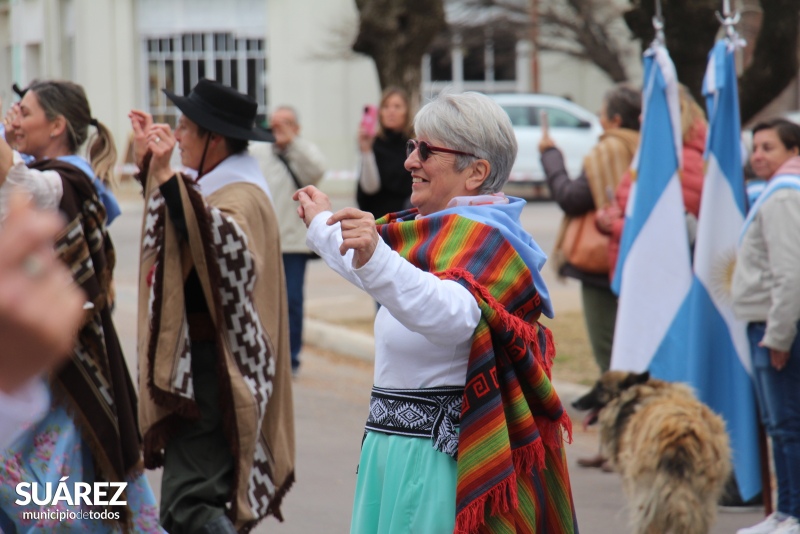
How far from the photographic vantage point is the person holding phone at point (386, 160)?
860 cm

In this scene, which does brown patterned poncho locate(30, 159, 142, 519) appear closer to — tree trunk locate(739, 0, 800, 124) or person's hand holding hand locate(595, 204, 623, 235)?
person's hand holding hand locate(595, 204, 623, 235)

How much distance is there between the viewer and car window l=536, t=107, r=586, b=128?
23.9m

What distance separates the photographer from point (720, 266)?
603 cm

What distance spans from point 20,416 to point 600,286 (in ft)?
18.3

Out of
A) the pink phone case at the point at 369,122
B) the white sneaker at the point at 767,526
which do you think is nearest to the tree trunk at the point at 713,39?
the pink phone case at the point at 369,122

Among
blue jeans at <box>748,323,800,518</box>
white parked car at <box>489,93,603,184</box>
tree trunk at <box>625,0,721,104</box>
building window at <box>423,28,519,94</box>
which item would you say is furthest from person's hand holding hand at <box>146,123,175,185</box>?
building window at <box>423,28,519,94</box>

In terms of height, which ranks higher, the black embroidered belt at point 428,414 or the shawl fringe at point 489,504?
the black embroidered belt at point 428,414

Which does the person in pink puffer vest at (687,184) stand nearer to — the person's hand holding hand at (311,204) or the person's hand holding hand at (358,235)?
the person's hand holding hand at (311,204)

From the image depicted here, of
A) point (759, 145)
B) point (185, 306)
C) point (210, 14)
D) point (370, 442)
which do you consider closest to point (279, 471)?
point (185, 306)

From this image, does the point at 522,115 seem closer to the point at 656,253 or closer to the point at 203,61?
the point at 203,61

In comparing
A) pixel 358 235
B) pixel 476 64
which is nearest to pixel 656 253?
pixel 358 235

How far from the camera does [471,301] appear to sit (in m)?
2.87

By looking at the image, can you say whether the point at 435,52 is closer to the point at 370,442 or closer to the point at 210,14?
the point at 210,14

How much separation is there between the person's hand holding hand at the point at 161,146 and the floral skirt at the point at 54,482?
0.96 metres
